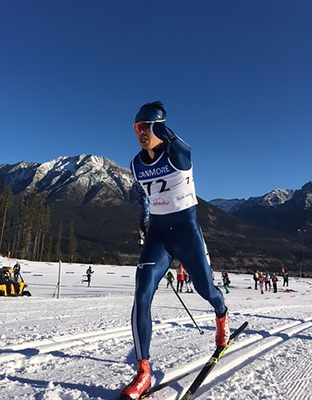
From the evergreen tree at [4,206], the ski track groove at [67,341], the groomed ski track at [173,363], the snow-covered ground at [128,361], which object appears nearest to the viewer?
Answer: the snow-covered ground at [128,361]

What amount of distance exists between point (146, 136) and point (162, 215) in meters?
0.76

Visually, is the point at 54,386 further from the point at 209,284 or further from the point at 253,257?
the point at 253,257

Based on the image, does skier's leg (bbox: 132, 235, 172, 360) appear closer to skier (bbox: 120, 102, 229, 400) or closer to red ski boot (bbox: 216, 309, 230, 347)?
skier (bbox: 120, 102, 229, 400)

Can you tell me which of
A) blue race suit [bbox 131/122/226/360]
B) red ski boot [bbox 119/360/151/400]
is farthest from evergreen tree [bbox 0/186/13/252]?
red ski boot [bbox 119/360/151/400]

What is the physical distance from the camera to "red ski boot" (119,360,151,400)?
8.45ft

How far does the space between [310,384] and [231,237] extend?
167m

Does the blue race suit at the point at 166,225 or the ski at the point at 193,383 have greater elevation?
the blue race suit at the point at 166,225

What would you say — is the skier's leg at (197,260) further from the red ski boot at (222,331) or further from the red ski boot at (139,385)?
the red ski boot at (139,385)

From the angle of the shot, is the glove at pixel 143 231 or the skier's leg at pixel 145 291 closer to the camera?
the skier's leg at pixel 145 291

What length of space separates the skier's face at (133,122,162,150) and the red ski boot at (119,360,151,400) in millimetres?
1882

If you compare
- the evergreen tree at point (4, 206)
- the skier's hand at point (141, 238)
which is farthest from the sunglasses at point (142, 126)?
the evergreen tree at point (4, 206)

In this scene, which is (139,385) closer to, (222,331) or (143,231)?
(222,331)

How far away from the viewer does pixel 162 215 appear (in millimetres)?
3350

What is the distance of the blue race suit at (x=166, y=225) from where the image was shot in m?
3.11
